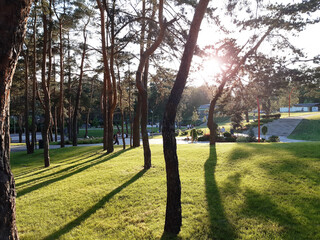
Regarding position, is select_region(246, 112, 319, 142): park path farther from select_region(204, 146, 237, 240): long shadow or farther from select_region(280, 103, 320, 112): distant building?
select_region(280, 103, 320, 112): distant building

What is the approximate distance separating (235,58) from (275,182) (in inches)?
206

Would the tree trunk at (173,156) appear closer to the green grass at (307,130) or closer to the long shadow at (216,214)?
the long shadow at (216,214)

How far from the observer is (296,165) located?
6.49 metres

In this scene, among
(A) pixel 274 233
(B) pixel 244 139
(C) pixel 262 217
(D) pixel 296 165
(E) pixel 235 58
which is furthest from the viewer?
(B) pixel 244 139

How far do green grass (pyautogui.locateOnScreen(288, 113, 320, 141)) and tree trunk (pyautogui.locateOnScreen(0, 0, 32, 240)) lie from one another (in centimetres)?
2892

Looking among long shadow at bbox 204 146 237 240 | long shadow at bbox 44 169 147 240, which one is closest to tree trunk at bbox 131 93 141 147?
long shadow at bbox 44 169 147 240

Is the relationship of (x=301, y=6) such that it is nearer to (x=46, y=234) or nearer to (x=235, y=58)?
(x=235, y=58)

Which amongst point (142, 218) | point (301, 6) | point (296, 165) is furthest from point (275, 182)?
point (301, 6)

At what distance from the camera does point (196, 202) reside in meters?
4.87

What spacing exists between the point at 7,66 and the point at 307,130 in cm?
3366

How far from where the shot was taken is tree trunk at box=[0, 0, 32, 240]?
95.7 inches

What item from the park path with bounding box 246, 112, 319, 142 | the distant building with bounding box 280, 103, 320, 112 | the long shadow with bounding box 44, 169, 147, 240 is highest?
the distant building with bounding box 280, 103, 320, 112

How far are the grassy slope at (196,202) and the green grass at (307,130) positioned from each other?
21602mm

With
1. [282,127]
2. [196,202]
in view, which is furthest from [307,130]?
[196,202]
